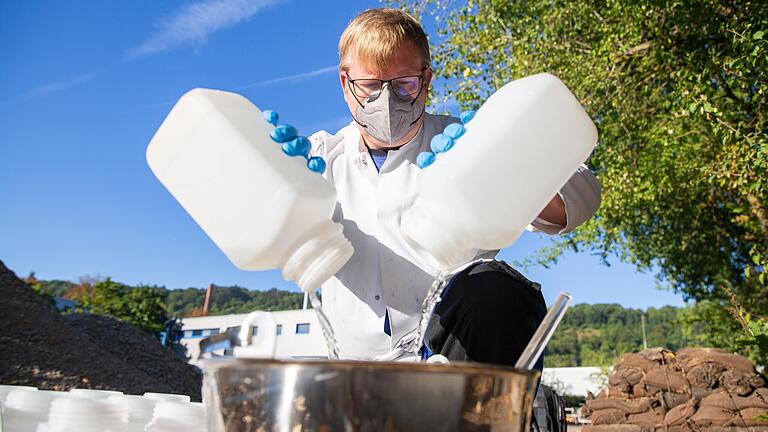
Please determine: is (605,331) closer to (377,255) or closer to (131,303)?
(131,303)

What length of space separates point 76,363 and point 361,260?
462 centimetres

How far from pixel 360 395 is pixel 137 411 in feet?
2.22

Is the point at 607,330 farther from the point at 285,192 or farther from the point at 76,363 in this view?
the point at 285,192

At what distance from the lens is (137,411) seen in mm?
1188

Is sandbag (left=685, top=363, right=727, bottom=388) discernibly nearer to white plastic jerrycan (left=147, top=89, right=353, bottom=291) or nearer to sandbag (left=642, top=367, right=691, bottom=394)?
sandbag (left=642, top=367, right=691, bottom=394)

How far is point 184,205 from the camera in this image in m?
1.09

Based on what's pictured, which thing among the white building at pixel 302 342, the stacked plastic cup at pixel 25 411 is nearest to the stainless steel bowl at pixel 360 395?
the white building at pixel 302 342

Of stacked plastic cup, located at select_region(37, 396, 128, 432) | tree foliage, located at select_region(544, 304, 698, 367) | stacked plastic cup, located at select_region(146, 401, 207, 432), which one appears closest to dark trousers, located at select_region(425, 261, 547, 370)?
stacked plastic cup, located at select_region(146, 401, 207, 432)

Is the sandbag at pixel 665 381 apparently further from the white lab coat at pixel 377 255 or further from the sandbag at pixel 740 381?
the white lab coat at pixel 377 255

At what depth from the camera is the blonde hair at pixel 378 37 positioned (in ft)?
5.35

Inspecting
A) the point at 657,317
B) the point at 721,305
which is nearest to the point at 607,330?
the point at 657,317

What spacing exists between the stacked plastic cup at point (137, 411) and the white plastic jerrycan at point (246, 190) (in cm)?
37

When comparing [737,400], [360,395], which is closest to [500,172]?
[360,395]

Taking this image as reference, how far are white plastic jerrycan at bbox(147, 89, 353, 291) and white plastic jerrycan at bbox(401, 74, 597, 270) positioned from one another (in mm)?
162
